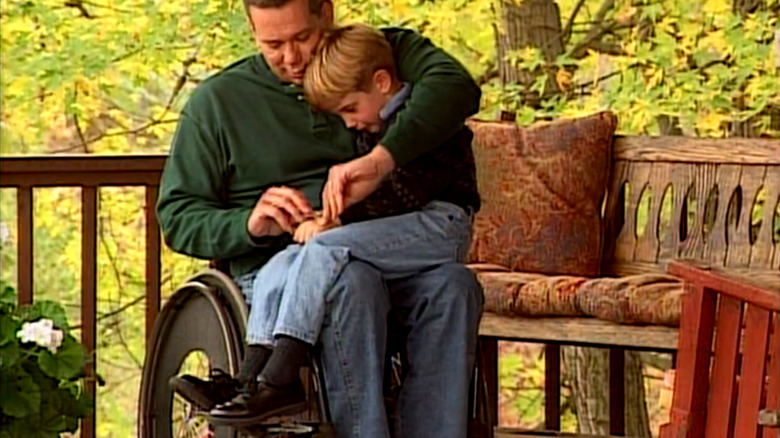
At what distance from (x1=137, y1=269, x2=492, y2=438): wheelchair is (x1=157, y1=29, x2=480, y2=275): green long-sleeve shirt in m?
0.10

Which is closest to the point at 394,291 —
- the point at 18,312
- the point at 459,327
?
the point at 459,327

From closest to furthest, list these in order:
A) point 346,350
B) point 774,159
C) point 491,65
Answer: point 346,350 < point 774,159 < point 491,65

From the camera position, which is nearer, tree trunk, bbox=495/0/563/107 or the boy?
the boy

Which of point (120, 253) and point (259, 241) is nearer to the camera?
point (259, 241)

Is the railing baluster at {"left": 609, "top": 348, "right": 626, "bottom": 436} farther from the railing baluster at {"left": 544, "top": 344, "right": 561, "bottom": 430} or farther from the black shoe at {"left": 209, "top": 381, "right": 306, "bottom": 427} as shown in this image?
the black shoe at {"left": 209, "top": 381, "right": 306, "bottom": 427}

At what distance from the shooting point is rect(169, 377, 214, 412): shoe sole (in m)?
2.75

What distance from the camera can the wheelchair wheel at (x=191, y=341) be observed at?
9.62 feet

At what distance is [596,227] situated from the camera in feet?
14.4

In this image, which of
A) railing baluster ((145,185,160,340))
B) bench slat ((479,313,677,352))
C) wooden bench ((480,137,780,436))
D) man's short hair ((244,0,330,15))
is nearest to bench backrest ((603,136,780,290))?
wooden bench ((480,137,780,436))

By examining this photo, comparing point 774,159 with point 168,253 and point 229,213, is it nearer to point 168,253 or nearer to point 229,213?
point 229,213

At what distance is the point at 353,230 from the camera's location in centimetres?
284

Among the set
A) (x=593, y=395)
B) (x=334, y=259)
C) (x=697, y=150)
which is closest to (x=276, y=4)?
(x=334, y=259)

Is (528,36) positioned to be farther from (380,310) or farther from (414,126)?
(380,310)

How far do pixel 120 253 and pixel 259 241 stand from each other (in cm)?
393
